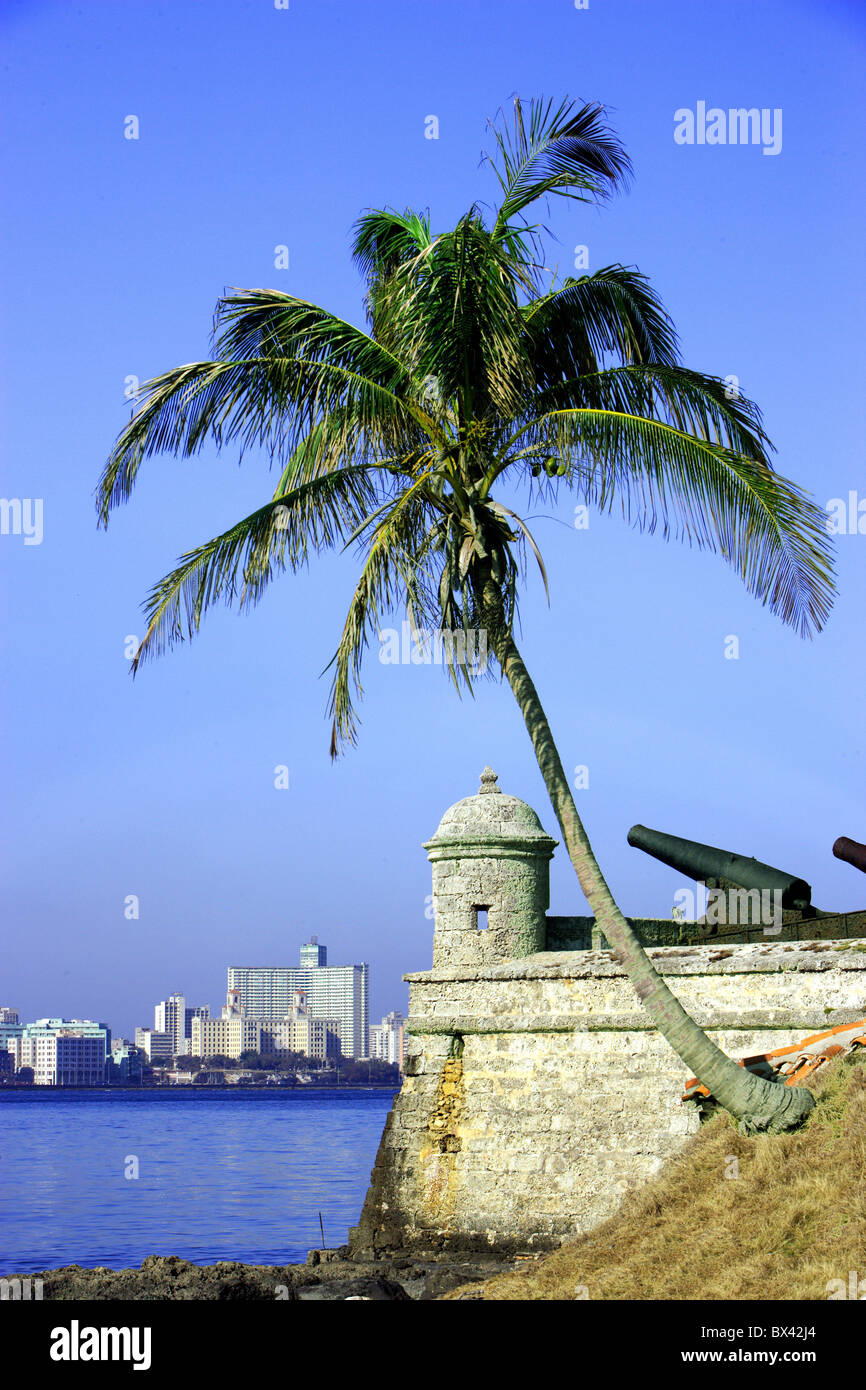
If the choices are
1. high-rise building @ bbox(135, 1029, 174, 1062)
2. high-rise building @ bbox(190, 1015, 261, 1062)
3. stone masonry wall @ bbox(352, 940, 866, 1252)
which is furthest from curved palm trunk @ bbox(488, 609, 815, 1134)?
high-rise building @ bbox(135, 1029, 174, 1062)

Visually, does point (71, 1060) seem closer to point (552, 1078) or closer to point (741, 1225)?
point (552, 1078)

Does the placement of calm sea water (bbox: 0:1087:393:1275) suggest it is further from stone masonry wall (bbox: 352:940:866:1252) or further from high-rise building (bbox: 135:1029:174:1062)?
high-rise building (bbox: 135:1029:174:1062)

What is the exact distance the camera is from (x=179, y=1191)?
36844 mm

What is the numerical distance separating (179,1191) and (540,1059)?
26275 millimetres

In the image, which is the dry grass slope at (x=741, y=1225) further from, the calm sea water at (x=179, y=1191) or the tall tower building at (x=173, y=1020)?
the tall tower building at (x=173, y=1020)

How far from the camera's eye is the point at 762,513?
9.26 meters

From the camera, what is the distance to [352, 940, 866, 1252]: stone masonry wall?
40.5 ft

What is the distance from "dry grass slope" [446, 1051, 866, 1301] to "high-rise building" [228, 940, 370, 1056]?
149299mm

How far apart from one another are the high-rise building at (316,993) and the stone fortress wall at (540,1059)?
14427 centimetres

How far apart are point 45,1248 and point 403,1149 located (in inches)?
540

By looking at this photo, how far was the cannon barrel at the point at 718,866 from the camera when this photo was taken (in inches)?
564

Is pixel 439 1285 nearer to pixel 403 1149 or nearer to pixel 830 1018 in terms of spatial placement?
pixel 403 1149

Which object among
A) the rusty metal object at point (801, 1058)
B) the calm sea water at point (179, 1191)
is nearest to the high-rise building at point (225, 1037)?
the calm sea water at point (179, 1191)

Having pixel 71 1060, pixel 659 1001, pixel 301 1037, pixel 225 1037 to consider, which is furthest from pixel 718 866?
pixel 225 1037
